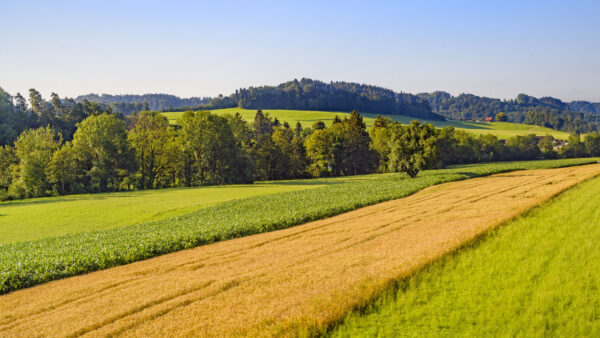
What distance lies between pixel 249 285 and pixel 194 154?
221 feet

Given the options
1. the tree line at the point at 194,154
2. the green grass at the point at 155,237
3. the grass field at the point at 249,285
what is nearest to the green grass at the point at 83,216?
the green grass at the point at 155,237

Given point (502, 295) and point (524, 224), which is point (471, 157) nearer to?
point (524, 224)

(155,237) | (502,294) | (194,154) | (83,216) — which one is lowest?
(83,216)

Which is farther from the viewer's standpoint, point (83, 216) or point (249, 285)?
point (83, 216)

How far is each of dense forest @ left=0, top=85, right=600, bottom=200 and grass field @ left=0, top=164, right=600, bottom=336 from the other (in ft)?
127

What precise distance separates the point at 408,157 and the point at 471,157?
61.6m

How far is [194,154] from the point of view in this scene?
76.1m

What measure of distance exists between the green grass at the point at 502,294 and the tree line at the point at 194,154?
4020cm

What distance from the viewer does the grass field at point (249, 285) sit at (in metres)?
9.77

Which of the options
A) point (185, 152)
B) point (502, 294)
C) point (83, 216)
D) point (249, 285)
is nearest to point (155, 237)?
A: point (249, 285)

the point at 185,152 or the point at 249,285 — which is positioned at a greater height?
the point at 185,152

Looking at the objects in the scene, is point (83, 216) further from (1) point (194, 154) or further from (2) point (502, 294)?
(1) point (194, 154)

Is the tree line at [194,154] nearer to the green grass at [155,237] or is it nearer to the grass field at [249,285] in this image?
the green grass at [155,237]

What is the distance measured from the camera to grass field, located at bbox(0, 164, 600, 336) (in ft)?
32.1
